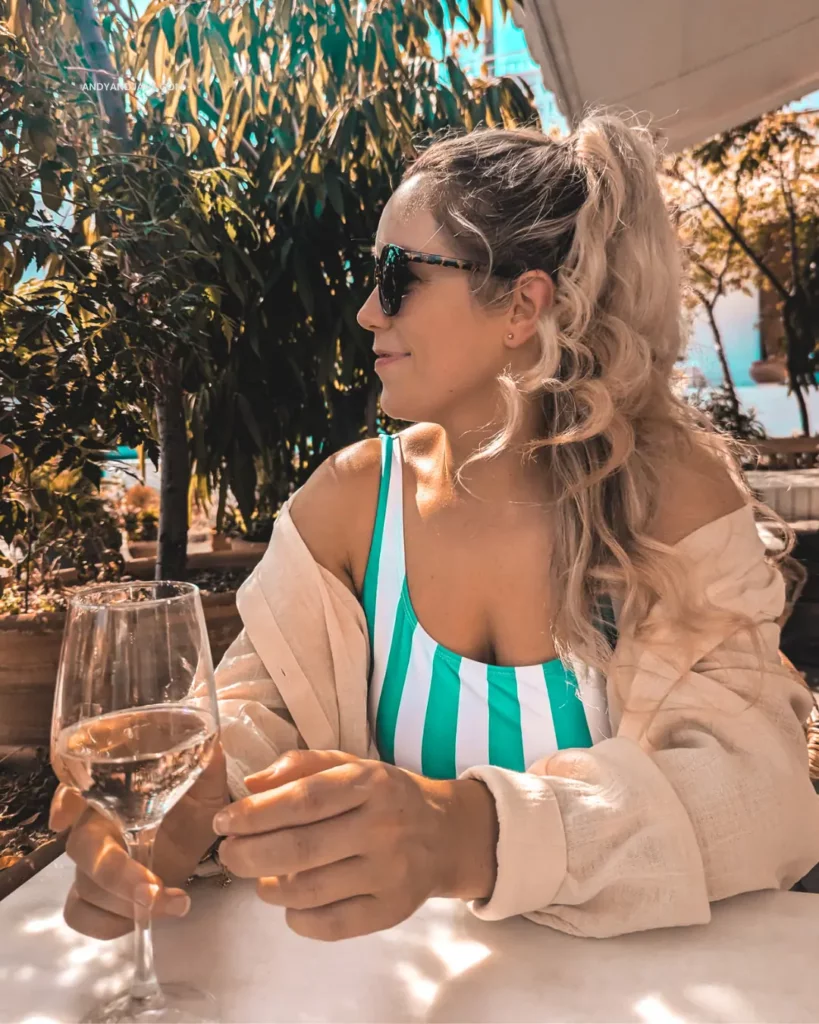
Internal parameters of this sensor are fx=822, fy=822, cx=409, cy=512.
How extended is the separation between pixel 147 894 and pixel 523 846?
11.7 inches

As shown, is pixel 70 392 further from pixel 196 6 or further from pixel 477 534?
pixel 477 534

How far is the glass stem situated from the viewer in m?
0.56

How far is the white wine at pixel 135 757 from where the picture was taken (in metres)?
0.53

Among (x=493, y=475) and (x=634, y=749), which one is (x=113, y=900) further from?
(x=493, y=475)

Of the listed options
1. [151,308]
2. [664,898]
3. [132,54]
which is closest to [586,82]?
[132,54]

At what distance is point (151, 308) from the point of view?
2369 mm

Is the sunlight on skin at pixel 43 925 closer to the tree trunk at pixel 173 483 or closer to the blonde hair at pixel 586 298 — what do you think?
the blonde hair at pixel 586 298

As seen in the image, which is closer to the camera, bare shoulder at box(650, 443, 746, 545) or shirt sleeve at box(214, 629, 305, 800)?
shirt sleeve at box(214, 629, 305, 800)

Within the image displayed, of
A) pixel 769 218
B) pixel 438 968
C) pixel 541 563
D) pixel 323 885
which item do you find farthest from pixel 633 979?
pixel 769 218

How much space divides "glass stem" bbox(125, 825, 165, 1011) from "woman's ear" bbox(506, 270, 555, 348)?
858mm

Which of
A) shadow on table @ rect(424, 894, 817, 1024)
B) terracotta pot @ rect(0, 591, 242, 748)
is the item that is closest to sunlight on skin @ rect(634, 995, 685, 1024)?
shadow on table @ rect(424, 894, 817, 1024)

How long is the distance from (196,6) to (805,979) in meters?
2.81

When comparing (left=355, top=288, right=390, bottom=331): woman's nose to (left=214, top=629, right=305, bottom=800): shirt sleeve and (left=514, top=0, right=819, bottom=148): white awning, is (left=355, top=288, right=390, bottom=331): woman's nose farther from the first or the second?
(left=514, top=0, right=819, bottom=148): white awning

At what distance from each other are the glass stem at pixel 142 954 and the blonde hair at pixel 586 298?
2.16 ft
